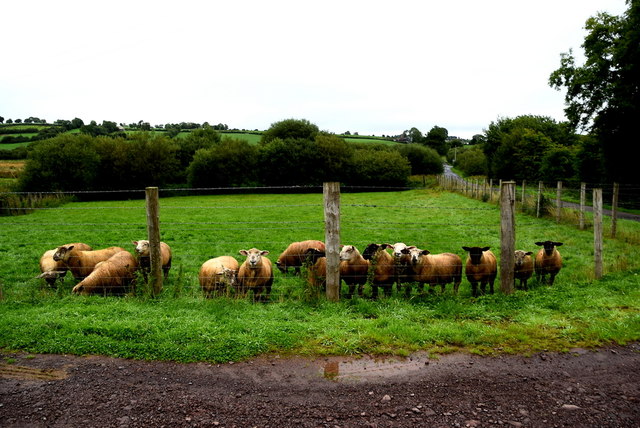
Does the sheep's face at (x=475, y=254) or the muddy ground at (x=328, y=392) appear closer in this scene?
the muddy ground at (x=328, y=392)

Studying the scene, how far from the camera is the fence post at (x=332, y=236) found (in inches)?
287

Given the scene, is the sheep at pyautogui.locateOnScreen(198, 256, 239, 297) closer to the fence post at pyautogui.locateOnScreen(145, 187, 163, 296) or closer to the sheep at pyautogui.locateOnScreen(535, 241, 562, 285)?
the fence post at pyautogui.locateOnScreen(145, 187, 163, 296)

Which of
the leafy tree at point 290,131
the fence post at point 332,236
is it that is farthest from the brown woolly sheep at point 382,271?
the leafy tree at point 290,131

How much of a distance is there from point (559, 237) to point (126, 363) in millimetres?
15955

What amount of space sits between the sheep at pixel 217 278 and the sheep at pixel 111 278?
148cm

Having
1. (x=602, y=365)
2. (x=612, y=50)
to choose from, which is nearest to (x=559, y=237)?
(x=602, y=365)

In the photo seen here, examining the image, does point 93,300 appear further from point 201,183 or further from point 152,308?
point 201,183

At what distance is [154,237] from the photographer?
7.59 meters

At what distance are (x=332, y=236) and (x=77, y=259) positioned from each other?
6.74 m

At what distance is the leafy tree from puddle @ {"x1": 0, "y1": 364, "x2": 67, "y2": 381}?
214ft

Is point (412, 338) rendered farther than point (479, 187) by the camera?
No

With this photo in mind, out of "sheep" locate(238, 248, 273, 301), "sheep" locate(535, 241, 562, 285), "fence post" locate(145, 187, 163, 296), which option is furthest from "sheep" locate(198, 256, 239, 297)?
"sheep" locate(535, 241, 562, 285)

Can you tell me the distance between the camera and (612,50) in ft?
86.5

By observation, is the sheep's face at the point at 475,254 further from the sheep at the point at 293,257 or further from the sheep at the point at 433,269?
the sheep at the point at 293,257
